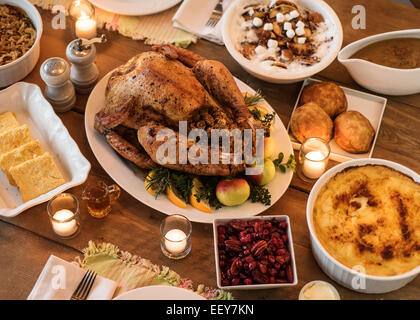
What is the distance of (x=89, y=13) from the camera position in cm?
215

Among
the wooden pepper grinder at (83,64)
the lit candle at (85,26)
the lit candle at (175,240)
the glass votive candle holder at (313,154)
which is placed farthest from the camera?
the lit candle at (85,26)

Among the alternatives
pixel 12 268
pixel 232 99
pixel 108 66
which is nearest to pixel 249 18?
pixel 232 99

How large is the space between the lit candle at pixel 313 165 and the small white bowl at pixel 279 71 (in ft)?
1.09

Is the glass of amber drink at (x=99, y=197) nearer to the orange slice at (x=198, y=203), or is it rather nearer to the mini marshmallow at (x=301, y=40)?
the orange slice at (x=198, y=203)

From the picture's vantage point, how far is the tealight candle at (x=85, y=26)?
2148 mm

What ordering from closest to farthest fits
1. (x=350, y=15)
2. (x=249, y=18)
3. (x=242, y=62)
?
Answer: (x=242, y=62) < (x=249, y=18) < (x=350, y=15)

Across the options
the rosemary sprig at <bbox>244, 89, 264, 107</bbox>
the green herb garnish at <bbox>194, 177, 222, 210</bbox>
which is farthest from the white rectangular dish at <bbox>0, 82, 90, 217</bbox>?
the rosemary sprig at <bbox>244, 89, 264, 107</bbox>

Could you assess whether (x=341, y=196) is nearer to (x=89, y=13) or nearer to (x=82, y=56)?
(x=82, y=56)

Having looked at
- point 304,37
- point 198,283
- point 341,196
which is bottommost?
point 198,283

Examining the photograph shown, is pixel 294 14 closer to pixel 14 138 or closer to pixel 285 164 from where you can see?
pixel 285 164

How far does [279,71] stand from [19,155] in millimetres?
1032

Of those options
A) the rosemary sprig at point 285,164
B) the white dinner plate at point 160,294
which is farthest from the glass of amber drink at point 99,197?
the rosemary sprig at point 285,164

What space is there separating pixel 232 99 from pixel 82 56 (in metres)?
0.61
